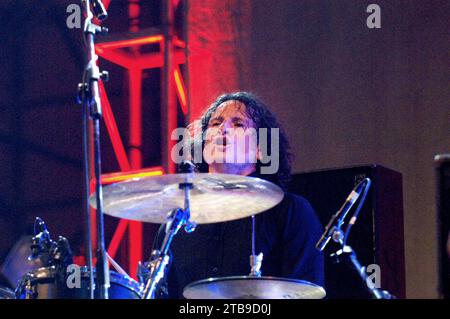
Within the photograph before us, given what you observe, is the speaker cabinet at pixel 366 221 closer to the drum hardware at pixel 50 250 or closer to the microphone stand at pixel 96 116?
the drum hardware at pixel 50 250

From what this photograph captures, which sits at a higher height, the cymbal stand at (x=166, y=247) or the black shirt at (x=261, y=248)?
the cymbal stand at (x=166, y=247)

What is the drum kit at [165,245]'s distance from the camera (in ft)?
8.86

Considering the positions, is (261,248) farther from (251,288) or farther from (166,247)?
(166,247)

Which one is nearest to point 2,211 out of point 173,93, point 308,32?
point 173,93

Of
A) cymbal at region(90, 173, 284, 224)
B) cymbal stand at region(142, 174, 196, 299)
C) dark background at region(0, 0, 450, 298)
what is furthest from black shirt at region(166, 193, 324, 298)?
cymbal stand at region(142, 174, 196, 299)

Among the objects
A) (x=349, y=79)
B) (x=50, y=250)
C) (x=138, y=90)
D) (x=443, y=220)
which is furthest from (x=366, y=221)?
(x=138, y=90)

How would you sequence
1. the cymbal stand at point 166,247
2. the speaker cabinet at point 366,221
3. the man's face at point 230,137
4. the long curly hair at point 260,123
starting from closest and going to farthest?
1. the cymbal stand at point 166,247
2. the man's face at point 230,137
3. the speaker cabinet at point 366,221
4. the long curly hair at point 260,123

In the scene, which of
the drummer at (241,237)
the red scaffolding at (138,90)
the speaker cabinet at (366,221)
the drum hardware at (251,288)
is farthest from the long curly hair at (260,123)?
the red scaffolding at (138,90)

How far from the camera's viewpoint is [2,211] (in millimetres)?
7465

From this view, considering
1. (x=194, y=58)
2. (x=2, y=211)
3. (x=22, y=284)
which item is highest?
(x=194, y=58)

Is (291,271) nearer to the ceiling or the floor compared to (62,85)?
nearer to the floor

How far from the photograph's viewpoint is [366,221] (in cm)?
399
